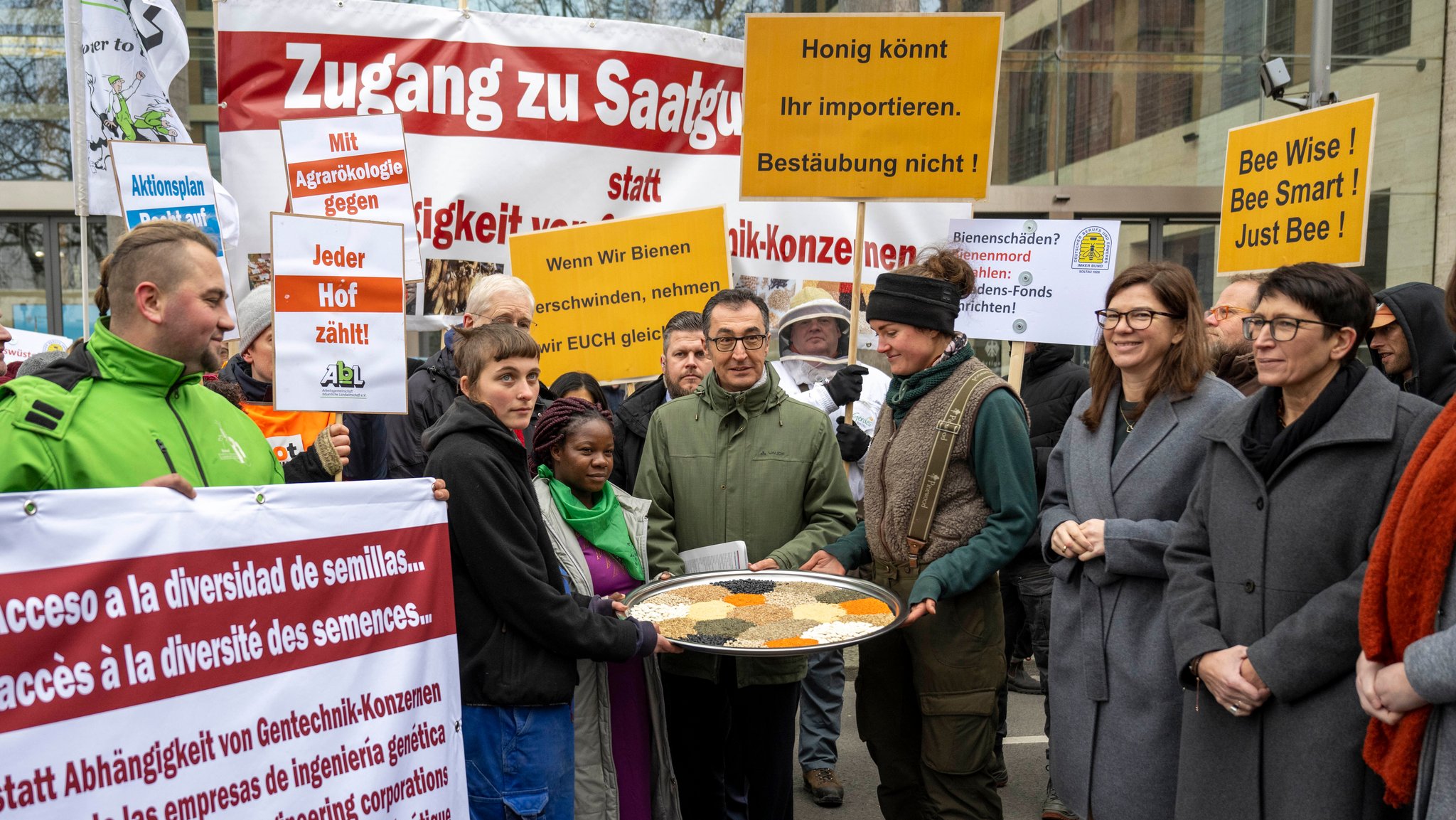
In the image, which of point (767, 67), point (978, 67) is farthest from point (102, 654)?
point (978, 67)

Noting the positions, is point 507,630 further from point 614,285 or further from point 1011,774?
point 1011,774

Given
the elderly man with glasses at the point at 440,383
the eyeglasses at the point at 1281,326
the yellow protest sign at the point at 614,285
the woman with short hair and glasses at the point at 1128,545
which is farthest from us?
the yellow protest sign at the point at 614,285

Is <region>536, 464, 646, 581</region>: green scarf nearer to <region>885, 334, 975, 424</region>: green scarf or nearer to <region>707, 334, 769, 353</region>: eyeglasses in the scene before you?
<region>707, 334, 769, 353</region>: eyeglasses

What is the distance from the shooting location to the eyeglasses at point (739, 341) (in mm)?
3938

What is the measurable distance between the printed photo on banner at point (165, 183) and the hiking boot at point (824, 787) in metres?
3.61

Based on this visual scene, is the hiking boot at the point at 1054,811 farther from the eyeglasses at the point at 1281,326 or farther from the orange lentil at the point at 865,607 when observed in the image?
the eyeglasses at the point at 1281,326

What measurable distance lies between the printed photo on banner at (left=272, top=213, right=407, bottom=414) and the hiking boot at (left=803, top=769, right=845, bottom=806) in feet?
8.98

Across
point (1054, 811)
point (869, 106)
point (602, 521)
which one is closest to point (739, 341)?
point (602, 521)

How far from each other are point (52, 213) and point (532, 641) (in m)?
8.62

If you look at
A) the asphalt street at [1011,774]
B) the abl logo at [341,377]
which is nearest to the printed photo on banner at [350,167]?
the abl logo at [341,377]

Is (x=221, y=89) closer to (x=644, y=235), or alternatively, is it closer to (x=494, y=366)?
(x=644, y=235)

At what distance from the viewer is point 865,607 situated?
3.43m

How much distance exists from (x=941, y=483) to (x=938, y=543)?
204 mm

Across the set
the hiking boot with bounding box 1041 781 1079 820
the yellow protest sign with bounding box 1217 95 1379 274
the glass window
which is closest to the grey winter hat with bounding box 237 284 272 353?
the hiking boot with bounding box 1041 781 1079 820
